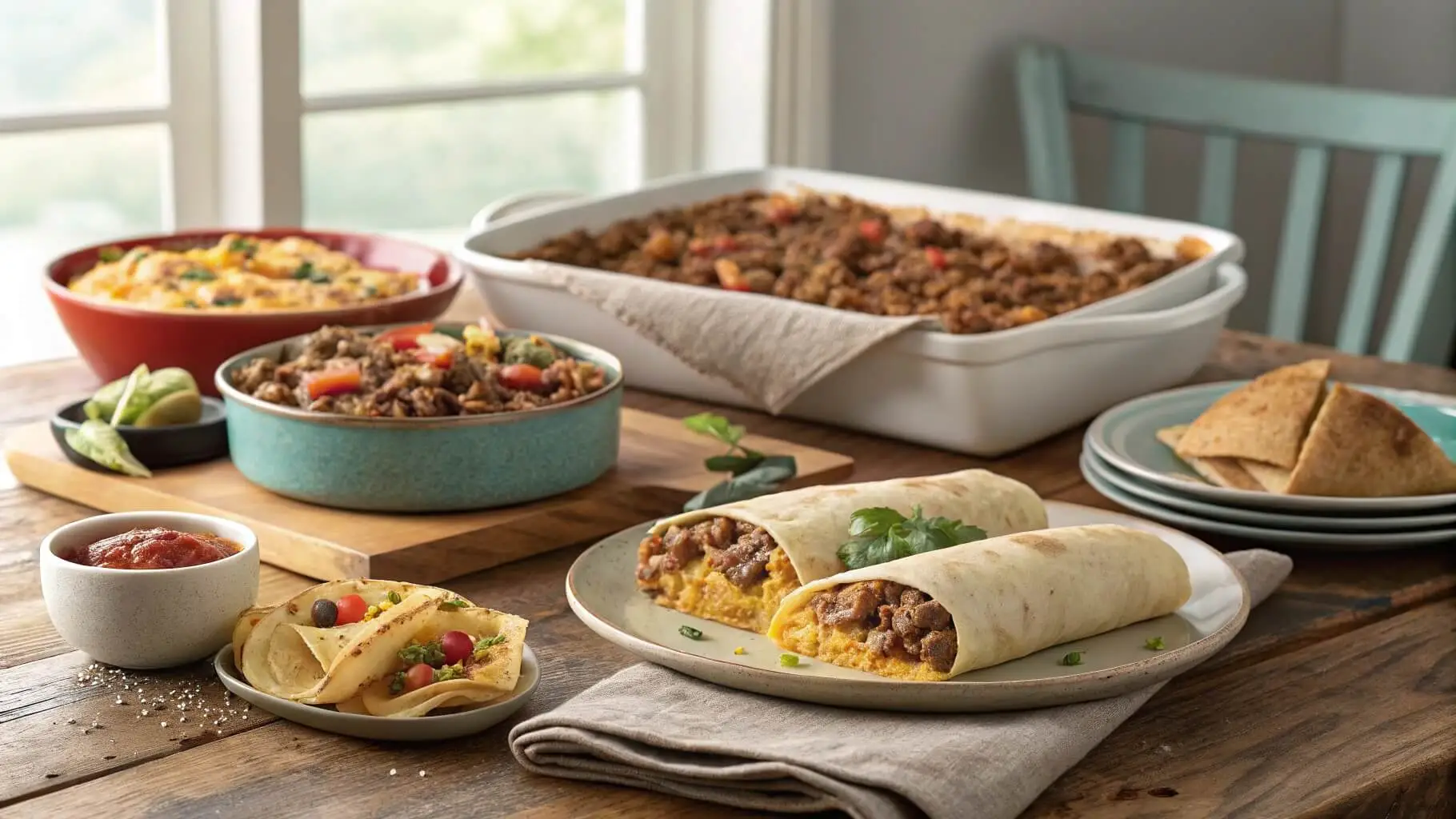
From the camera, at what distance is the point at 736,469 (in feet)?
5.60

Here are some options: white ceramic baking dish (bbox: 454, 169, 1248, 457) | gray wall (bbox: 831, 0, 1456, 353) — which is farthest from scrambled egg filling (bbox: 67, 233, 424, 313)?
gray wall (bbox: 831, 0, 1456, 353)

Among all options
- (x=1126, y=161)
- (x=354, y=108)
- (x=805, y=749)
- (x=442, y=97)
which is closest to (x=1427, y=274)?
(x=1126, y=161)

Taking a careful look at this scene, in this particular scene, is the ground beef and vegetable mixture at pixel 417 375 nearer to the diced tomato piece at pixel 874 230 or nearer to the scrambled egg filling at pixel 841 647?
the scrambled egg filling at pixel 841 647

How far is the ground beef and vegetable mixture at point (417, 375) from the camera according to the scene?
62.2 inches

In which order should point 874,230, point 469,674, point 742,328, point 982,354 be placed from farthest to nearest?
1. point 874,230
2. point 742,328
3. point 982,354
4. point 469,674

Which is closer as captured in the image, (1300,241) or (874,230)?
(874,230)

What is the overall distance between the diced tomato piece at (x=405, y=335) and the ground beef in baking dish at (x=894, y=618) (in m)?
0.63

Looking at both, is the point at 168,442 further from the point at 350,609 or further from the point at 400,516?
the point at 350,609

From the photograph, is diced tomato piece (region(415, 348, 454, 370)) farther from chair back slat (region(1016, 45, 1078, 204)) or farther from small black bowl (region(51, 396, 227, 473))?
chair back slat (region(1016, 45, 1078, 204))

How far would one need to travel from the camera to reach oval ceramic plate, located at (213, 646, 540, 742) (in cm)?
116

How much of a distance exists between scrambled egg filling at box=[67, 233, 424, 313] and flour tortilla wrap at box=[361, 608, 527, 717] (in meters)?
0.78

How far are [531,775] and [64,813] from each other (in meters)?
0.30

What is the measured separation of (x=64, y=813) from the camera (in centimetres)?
107

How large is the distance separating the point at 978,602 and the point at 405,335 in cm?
78
